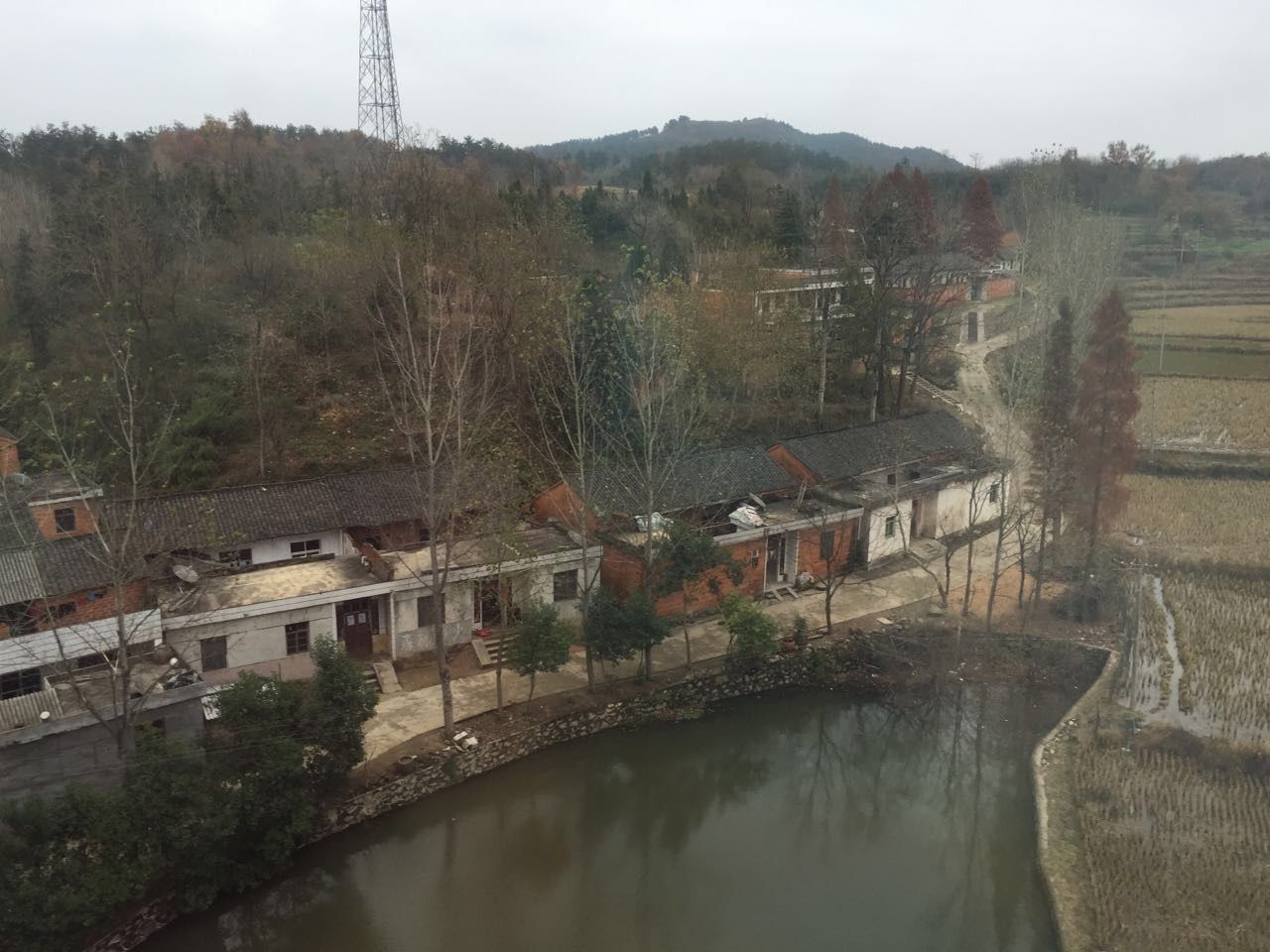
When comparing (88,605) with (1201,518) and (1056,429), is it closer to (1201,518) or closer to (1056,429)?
(1056,429)

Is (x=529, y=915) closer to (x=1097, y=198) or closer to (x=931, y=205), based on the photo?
(x=931, y=205)

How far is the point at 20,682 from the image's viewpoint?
1023 centimetres

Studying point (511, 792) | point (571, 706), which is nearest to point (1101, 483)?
point (571, 706)

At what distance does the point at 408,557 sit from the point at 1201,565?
13.4m

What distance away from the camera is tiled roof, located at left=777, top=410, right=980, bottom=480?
671 inches

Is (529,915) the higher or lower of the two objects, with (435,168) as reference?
lower

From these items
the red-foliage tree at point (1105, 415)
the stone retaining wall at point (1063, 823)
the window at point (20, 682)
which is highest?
the red-foliage tree at point (1105, 415)

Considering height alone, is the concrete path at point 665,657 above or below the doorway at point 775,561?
below

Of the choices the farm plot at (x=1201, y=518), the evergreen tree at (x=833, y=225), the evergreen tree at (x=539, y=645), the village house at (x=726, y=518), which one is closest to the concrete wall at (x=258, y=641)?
the evergreen tree at (x=539, y=645)

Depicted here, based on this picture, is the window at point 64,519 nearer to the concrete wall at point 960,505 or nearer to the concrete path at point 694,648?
the concrete path at point 694,648

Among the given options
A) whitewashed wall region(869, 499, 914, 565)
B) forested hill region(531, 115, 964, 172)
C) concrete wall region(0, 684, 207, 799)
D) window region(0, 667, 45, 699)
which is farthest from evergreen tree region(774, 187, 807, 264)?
forested hill region(531, 115, 964, 172)

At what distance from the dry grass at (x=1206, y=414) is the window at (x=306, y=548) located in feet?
61.2

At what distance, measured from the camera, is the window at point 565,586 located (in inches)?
547

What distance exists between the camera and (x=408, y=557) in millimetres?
13602
